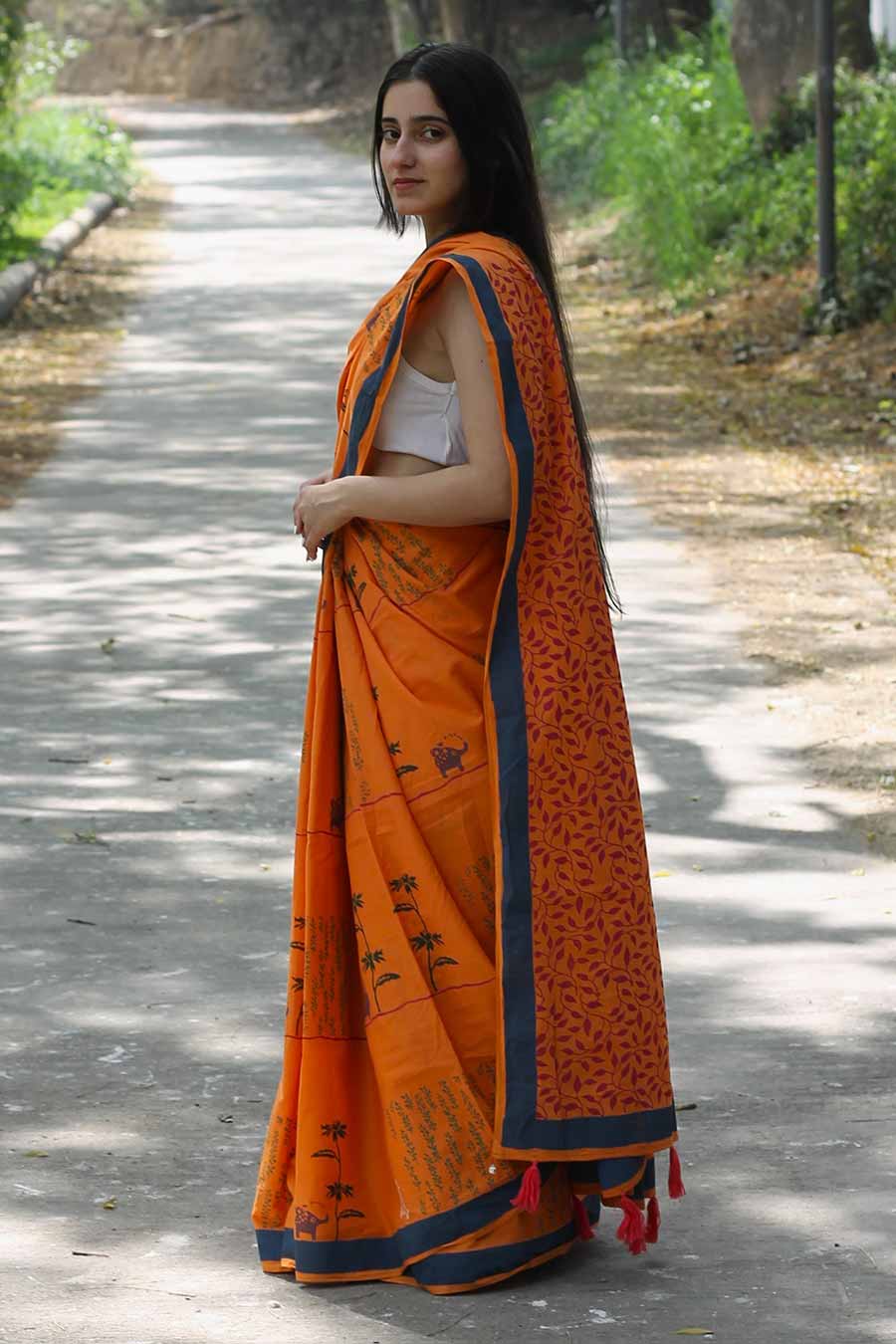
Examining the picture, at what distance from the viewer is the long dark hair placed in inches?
136

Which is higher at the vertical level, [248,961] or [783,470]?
[783,470]

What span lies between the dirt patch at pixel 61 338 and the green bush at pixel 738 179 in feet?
14.7

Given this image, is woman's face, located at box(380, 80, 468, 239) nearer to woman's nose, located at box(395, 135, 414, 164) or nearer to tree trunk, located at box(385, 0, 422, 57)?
woman's nose, located at box(395, 135, 414, 164)

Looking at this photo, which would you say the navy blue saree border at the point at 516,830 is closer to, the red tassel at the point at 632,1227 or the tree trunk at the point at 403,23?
the red tassel at the point at 632,1227

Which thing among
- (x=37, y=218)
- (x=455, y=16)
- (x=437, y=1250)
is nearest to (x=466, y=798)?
(x=437, y=1250)

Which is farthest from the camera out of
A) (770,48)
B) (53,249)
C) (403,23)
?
(403,23)

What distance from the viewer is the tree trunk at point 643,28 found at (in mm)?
Answer: 28094

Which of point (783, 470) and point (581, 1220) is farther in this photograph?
point (783, 470)

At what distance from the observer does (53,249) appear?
67.9 feet

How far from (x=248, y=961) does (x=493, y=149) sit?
2.29 m

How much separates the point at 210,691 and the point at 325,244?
15498 millimetres

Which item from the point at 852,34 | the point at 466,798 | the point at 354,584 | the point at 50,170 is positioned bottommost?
the point at 466,798

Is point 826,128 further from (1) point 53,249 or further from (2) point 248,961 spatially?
(2) point 248,961

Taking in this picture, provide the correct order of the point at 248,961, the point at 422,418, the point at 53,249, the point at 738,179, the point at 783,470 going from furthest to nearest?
1. the point at 53,249
2. the point at 738,179
3. the point at 783,470
4. the point at 248,961
5. the point at 422,418
